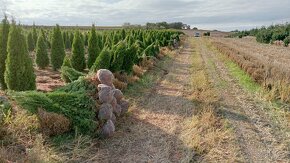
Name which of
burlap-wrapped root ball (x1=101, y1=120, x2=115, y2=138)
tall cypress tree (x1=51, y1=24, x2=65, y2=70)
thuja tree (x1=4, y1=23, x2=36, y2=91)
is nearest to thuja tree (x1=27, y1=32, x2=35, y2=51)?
tall cypress tree (x1=51, y1=24, x2=65, y2=70)

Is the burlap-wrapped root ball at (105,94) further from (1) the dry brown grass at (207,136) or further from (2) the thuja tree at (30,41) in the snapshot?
(2) the thuja tree at (30,41)

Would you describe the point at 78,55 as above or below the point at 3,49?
below

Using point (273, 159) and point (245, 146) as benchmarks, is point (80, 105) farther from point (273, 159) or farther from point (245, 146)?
point (273, 159)

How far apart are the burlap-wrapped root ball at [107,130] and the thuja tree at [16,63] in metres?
3.38

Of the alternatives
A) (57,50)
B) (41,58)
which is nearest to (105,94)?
(57,50)

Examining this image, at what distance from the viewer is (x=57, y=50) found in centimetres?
1695

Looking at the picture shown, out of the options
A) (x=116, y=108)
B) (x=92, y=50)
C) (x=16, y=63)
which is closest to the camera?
(x=116, y=108)

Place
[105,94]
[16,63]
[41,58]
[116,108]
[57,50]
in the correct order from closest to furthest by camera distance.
→ [105,94] → [116,108] → [16,63] → [57,50] → [41,58]

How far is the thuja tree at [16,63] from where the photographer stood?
27.6 feet

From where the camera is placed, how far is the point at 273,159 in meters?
5.56

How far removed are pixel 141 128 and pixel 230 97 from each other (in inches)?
163

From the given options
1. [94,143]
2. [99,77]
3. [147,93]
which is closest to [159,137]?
[94,143]

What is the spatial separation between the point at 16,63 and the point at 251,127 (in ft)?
19.5

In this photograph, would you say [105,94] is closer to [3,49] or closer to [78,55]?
[3,49]
